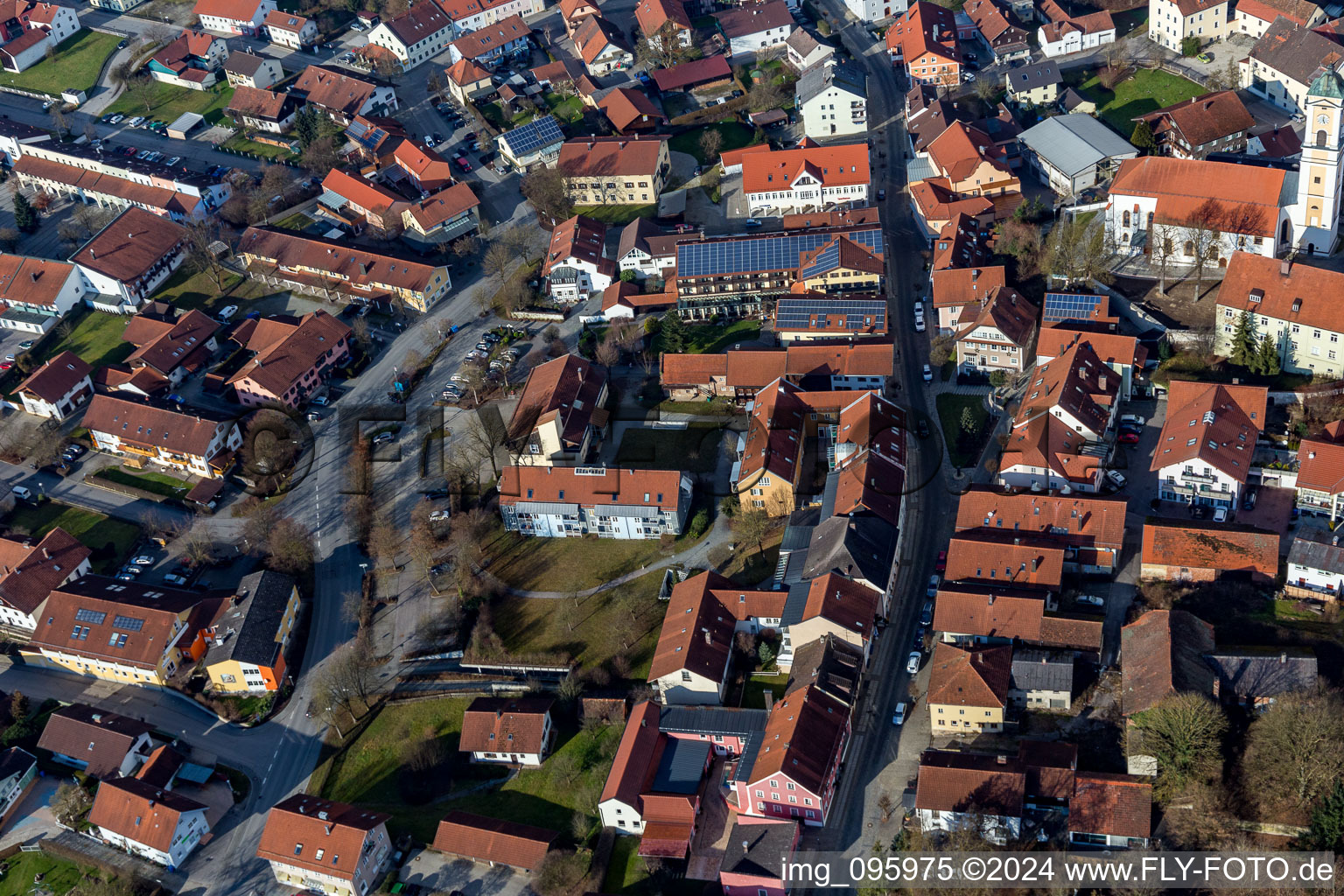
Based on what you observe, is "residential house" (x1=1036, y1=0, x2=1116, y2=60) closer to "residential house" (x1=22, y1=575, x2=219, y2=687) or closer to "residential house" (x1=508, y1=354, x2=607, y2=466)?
"residential house" (x1=508, y1=354, x2=607, y2=466)

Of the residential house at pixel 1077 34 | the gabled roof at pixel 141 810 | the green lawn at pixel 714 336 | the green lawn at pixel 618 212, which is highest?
the residential house at pixel 1077 34

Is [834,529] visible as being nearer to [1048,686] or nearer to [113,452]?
[1048,686]

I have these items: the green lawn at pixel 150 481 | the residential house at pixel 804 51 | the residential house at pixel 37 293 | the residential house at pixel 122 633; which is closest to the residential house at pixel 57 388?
the green lawn at pixel 150 481

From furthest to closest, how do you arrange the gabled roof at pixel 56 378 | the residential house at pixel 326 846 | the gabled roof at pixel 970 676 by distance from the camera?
1. the gabled roof at pixel 56 378
2. the gabled roof at pixel 970 676
3. the residential house at pixel 326 846

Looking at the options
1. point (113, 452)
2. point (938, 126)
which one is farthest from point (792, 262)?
point (113, 452)

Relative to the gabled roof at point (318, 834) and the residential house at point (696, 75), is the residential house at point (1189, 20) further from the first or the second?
the gabled roof at point (318, 834)

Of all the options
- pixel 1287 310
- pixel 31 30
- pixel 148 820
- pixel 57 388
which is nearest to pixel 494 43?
pixel 31 30

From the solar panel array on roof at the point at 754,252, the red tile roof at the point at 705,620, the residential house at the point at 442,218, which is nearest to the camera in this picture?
the red tile roof at the point at 705,620
